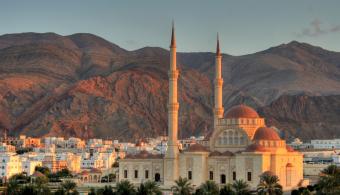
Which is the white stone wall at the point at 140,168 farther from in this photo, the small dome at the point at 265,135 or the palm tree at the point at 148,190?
the palm tree at the point at 148,190

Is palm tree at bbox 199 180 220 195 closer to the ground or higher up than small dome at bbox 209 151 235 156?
closer to the ground

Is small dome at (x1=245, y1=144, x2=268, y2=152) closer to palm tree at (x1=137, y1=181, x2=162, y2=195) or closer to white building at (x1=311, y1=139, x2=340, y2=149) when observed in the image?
palm tree at (x1=137, y1=181, x2=162, y2=195)

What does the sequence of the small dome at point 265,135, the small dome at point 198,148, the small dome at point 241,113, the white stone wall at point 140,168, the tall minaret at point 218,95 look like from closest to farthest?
the small dome at point 265,135, the small dome at point 198,148, the small dome at point 241,113, the white stone wall at point 140,168, the tall minaret at point 218,95

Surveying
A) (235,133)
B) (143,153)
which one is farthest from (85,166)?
(235,133)

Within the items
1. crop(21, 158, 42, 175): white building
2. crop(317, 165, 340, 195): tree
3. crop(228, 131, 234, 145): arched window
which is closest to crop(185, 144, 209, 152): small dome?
A: crop(228, 131, 234, 145): arched window

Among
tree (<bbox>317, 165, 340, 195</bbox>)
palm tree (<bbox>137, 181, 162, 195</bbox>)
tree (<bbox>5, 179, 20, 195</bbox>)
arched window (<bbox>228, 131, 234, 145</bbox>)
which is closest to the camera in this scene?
tree (<bbox>317, 165, 340, 195</bbox>)

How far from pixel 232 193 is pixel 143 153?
2374 cm

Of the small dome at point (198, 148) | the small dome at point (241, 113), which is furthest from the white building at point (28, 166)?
the small dome at point (241, 113)

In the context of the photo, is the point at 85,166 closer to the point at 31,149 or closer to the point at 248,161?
the point at 31,149

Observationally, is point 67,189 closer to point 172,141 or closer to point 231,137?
point 172,141

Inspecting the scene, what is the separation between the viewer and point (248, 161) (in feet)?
247

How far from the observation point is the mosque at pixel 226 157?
75.6m

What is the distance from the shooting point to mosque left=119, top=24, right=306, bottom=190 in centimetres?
7556

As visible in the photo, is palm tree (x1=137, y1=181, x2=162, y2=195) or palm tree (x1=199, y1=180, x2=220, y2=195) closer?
palm tree (x1=199, y1=180, x2=220, y2=195)
